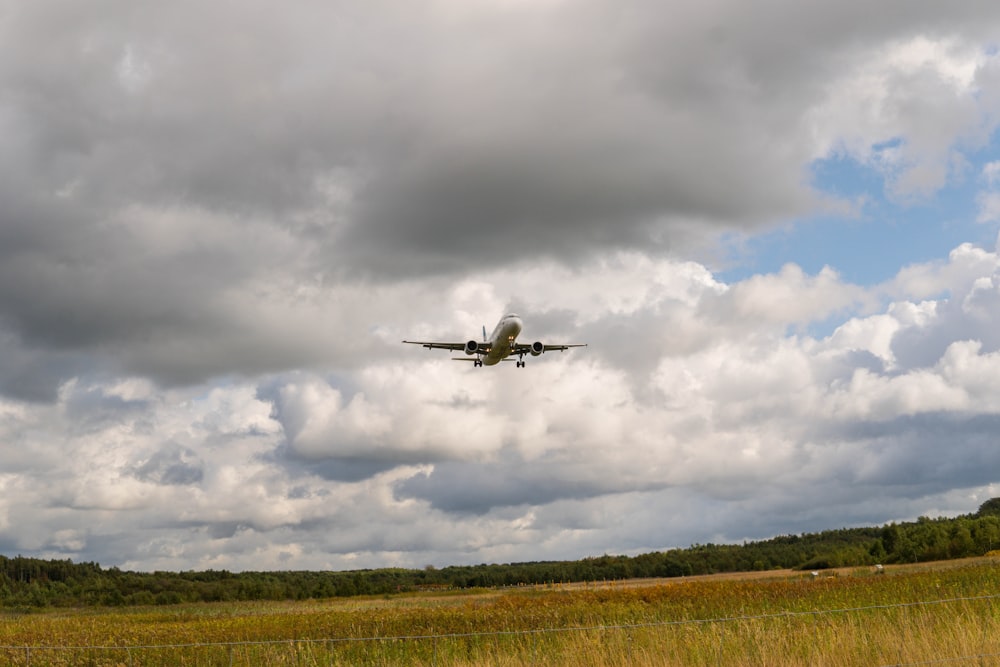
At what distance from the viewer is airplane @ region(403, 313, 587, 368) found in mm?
52094

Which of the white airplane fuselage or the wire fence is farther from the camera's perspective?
the white airplane fuselage

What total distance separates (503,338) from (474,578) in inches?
3189

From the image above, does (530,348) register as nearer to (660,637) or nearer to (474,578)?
(660,637)

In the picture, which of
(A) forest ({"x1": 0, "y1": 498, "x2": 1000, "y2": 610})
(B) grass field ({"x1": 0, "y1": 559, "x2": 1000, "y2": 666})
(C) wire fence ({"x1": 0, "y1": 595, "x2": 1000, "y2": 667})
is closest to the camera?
(C) wire fence ({"x1": 0, "y1": 595, "x2": 1000, "y2": 667})

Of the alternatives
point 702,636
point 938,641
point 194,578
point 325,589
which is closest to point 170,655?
point 702,636

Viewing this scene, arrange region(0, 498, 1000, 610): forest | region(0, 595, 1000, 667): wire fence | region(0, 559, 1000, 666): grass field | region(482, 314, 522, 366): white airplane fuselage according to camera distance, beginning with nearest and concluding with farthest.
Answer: region(0, 595, 1000, 667): wire fence → region(0, 559, 1000, 666): grass field → region(482, 314, 522, 366): white airplane fuselage → region(0, 498, 1000, 610): forest

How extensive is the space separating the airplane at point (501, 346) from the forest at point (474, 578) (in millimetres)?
48140

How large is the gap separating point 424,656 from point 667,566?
363ft

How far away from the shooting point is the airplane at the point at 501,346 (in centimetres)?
5209

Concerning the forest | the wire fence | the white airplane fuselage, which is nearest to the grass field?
the wire fence

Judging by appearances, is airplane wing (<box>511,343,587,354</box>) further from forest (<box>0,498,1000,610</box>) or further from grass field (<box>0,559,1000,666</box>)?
forest (<box>0,498,1000,610</box>)

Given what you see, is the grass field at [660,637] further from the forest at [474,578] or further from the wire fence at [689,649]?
the forest at [474,578]

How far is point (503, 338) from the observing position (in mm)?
52500

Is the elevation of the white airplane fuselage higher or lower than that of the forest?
higher
